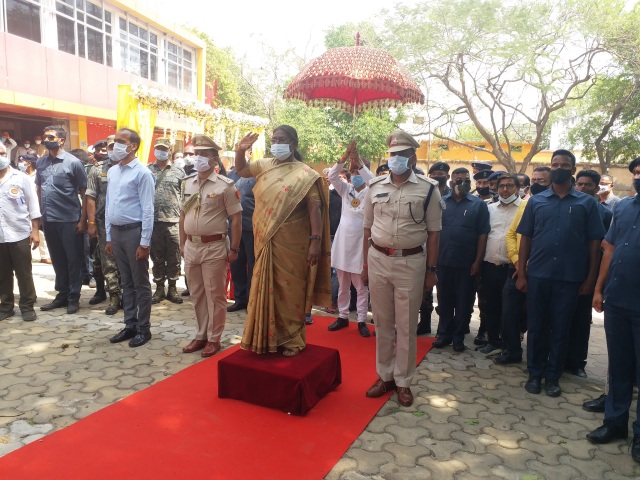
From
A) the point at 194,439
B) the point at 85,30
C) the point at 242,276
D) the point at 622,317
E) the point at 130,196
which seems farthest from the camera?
the point at 85,30

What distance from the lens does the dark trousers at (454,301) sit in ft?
15.7

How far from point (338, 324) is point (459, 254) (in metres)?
1.53

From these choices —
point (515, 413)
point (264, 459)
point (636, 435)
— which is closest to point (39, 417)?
point (264, 459)

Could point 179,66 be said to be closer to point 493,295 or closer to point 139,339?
point 139,339

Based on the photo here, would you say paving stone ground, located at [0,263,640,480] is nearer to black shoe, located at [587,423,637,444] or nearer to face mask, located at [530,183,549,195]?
black shoe, located at [587,423,637,444]

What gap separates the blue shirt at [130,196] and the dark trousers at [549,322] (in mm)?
3457

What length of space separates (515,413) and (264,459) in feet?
6.32

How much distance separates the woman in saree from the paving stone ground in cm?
93

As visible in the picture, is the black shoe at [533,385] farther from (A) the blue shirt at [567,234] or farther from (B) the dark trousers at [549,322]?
(A) the blue shirt at [567,234]

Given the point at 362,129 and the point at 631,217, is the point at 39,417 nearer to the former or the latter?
the point at 631,217

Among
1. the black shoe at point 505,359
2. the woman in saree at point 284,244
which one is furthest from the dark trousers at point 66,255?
the black shoe at point 505,359

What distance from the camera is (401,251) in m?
3.51

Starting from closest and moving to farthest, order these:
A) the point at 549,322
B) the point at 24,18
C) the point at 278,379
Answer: the point at 278,379 < the point at 549,322 < the point at 24,18

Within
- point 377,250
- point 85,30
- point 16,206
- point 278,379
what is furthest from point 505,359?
point 85,30
